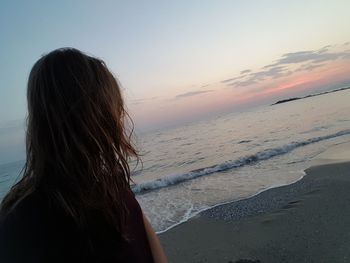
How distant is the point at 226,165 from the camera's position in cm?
1708

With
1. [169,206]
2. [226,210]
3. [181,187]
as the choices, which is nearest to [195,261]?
[226,210]

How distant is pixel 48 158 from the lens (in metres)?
1.17

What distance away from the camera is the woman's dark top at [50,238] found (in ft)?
3.39

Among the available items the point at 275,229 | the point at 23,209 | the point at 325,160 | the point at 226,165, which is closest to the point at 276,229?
the point at 275,229

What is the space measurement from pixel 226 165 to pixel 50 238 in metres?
16.3

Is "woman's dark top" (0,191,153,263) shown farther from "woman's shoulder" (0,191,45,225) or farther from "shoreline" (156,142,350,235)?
"shoreline" (156,142,350,235)

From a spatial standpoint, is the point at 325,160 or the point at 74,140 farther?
the point at 325,160

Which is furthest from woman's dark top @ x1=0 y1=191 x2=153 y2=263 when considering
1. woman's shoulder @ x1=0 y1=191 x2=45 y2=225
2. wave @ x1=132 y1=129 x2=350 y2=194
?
wave @ x1=132 y1=129 x2=350 y2=194

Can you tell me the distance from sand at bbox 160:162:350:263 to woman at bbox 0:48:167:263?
15.0 feet

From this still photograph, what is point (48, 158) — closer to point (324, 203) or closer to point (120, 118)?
point (120, 118)

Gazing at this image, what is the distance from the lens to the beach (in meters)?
5.47

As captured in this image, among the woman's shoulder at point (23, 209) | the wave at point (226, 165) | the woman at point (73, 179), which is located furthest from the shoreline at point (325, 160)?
the woman's shoulder at point (23, 209)

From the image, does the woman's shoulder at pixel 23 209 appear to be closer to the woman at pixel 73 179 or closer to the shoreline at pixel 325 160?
the woman at pixel 73 179

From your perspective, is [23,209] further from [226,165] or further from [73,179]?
[226,165]
